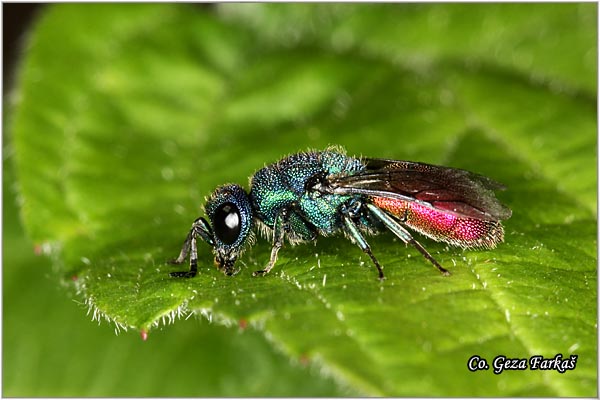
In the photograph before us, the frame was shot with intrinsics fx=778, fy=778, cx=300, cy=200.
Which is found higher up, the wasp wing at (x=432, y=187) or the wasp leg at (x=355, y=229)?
the wasp wing at (x=432, y=187)

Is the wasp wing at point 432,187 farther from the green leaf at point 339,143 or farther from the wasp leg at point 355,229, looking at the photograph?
the green leaf at point 339,143

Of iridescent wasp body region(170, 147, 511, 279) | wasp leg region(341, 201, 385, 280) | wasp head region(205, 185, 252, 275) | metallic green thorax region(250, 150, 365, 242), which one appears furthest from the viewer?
metallic green thorax region(250, 150, 365, 242)

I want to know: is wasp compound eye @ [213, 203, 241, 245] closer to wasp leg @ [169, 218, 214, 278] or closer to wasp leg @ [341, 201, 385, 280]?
wasp leg @ [169, 218, 214, 278]

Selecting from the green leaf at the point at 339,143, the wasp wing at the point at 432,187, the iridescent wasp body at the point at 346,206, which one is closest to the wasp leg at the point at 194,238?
the iridescent wasp body at the point at 346,206

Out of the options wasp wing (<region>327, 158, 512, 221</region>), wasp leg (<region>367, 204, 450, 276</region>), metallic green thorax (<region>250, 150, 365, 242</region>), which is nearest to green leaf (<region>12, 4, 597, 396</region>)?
wasp leg (<region>367, 204, 450, 276</region>)

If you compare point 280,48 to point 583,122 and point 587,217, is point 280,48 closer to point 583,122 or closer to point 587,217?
point 583,122
